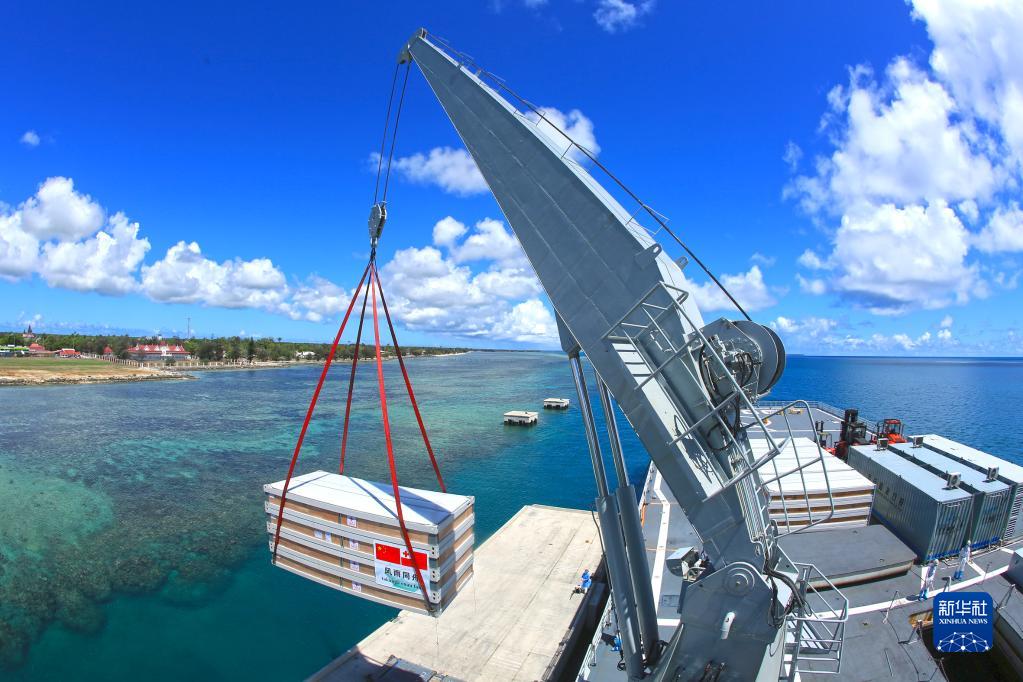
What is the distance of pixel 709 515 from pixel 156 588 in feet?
84.4

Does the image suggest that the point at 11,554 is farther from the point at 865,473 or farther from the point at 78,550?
the point at 865,473

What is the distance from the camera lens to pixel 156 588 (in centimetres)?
2261

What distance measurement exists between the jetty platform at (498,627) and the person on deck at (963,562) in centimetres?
1381

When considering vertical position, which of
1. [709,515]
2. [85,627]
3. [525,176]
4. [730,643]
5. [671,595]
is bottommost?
[85,627]

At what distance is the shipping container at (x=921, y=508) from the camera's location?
21.1 metres

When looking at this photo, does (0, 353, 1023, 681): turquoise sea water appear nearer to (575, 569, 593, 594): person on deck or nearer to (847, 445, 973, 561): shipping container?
(575, 569, 593, 594): person on deck

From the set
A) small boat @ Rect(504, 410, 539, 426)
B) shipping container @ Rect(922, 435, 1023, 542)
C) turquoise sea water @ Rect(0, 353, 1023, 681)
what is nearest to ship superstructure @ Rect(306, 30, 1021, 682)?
turquoise sea water @ Rect(0, 353, 1023, 681)

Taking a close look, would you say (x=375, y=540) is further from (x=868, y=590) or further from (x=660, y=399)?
(x=868, y=590)

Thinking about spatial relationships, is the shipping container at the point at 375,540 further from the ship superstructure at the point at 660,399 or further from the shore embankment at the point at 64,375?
the shore embankment at the point at 64,375

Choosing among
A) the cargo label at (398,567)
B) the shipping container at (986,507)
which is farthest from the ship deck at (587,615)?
the cargo label at (398,567)

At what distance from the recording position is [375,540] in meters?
10.2

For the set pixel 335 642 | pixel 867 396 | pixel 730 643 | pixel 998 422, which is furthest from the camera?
pixel 867 396

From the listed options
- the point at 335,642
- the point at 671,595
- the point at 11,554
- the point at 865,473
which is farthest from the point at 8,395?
the point at 865,473

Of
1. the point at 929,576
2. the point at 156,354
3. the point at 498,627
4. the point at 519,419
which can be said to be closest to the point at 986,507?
the point at 929,576
